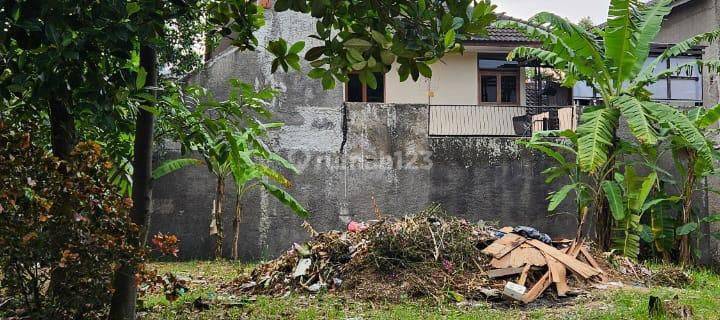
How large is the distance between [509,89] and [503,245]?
10.2 m

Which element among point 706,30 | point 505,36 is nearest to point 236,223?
point 505,36

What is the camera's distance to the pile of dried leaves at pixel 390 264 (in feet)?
28.1

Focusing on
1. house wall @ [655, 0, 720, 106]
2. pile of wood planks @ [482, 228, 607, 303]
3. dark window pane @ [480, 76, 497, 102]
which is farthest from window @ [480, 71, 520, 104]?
pile of wood planks @ [482, 228, 607, 303]

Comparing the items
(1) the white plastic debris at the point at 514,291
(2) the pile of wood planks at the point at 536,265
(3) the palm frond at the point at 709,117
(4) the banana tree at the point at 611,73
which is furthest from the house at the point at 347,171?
(1) the white plastic debris at the point at 514,291

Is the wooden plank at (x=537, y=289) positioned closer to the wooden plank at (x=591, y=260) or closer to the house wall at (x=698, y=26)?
the wooden plank at (x=591, y=260)

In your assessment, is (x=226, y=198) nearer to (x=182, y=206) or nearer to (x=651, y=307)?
(x=182, y=206)

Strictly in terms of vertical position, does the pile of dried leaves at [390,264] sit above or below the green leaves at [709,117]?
below

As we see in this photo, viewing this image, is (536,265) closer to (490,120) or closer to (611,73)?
(611,73)

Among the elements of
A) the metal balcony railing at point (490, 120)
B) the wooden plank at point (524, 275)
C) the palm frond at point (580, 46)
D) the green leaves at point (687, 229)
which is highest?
the palm frond at point (580, 46)

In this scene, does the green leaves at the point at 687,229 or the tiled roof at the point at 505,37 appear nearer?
the green leaves at the point at 687,229

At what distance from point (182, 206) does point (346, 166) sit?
324cm

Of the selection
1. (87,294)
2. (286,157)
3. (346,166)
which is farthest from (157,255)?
(87,294)

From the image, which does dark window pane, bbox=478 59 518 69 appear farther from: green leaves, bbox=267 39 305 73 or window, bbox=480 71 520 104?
green leaves, bbox=267 39 305 73

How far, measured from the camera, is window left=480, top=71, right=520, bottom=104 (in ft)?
61.8
